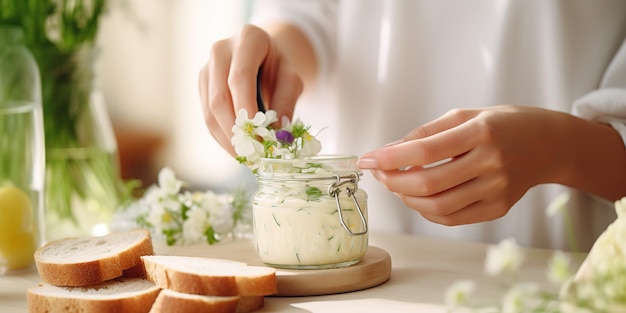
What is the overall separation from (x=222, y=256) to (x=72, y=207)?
2.43 feet

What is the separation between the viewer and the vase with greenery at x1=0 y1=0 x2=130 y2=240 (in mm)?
1917

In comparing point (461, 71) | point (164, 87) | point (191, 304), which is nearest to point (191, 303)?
point (191, 304)

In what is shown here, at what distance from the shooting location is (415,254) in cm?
144

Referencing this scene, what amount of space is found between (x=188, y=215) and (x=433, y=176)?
54cm

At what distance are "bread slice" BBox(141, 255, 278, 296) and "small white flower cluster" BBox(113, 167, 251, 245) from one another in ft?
1.26

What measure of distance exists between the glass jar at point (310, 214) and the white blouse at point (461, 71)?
1.62 feet

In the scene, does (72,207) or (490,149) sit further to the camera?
(72,207)

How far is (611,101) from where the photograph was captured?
1.42 metres

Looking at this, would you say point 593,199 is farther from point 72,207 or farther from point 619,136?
point 72,207

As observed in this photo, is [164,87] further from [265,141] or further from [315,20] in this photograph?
[265,141]

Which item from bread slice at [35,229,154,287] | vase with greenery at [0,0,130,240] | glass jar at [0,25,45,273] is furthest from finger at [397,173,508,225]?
vase with greenery at [0,0,130,240]

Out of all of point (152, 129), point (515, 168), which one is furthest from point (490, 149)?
point (152, 129)

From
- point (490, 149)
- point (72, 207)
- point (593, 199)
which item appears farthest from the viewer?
point (72, 207)

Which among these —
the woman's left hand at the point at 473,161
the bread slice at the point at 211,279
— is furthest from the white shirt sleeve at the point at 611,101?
the bread slice at the point at 211,279
